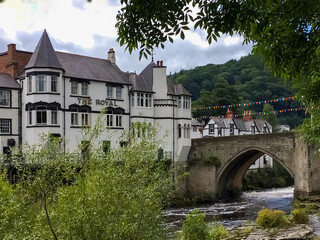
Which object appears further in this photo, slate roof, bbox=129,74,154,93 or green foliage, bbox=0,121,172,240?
slate roof, bbox=129,74,154,93

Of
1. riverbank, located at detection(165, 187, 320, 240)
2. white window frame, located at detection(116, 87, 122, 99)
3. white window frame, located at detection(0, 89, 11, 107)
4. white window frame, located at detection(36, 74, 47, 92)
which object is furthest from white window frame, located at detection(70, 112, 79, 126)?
riverbank, located at detection(165, 187, 320, 240)

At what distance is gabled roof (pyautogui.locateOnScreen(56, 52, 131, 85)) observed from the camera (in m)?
38.7

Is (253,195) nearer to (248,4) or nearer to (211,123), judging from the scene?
(211,123)

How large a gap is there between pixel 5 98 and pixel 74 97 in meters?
5.70

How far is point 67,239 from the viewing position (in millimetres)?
10836

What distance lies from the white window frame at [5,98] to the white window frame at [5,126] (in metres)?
1.35

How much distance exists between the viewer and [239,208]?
1569 inches

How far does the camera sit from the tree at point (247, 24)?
691 centimetres

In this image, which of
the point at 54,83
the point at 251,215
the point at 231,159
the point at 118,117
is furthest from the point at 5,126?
the point at 231,159

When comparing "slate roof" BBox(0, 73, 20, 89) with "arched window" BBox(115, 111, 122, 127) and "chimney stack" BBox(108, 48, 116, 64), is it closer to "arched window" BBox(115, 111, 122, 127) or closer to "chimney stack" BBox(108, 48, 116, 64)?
"arched window" BBox(115, 111, 122, 127)

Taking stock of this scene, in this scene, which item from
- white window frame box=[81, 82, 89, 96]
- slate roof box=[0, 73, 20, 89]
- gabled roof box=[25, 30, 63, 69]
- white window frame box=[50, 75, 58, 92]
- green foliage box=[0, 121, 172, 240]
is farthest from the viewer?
white window frame box=[81, 82, 89, 96]

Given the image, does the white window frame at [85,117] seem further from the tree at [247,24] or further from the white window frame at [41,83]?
the tree at [247,24]

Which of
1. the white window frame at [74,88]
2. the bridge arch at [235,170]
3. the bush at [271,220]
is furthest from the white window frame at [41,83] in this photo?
the bridge arch at [235,170]

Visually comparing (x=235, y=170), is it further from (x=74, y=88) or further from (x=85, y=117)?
(x=74, y=88)
